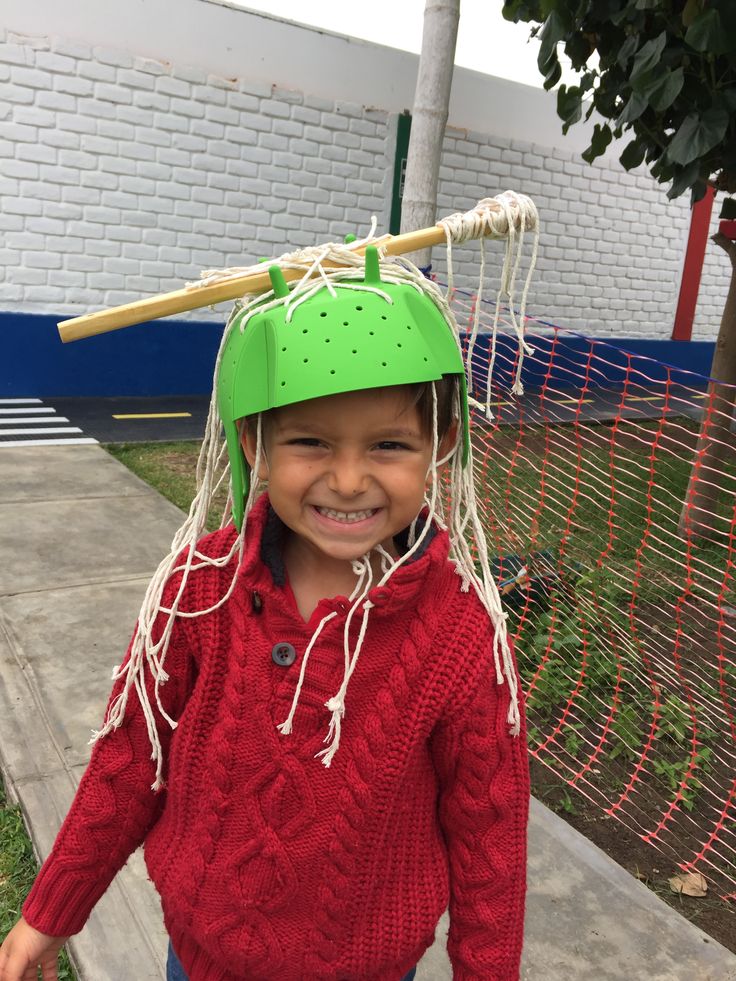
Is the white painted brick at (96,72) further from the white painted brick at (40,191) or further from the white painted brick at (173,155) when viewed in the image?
the white painted brick at (40,191)

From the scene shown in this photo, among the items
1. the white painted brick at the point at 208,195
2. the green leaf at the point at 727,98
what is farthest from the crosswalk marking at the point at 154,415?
the green leaf at the point at 727,98

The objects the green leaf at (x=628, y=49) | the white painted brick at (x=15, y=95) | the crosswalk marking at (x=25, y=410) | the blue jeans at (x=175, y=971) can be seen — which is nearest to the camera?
the blue jeans at (x=175, y=971)

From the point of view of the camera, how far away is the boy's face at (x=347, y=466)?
996mm

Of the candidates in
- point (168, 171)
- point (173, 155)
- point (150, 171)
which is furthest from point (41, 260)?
point (173, 155)

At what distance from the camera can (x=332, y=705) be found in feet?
3.35

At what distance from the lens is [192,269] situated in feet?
24.3

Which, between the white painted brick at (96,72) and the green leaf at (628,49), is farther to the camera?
the white painted brick at (96,72)

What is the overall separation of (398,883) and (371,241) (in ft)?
2.77

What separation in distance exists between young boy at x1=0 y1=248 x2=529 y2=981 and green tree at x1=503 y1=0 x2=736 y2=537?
2.14 metres

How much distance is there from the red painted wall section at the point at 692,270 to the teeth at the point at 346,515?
11014mm

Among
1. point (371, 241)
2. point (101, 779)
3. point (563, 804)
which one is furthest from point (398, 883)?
point (563, 804)

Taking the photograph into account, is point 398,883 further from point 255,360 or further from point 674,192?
point 674,192

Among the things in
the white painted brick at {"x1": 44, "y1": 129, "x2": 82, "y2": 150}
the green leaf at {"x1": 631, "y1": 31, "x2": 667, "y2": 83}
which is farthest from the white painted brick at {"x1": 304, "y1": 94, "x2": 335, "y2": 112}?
the green leaf at {"x1": 631, "y1": 31, "x2": 667, "y2": 83}

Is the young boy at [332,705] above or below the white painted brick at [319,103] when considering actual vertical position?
below
